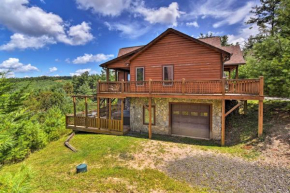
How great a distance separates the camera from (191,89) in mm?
10625

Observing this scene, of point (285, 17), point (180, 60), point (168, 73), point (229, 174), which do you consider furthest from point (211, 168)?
point (285, 17)

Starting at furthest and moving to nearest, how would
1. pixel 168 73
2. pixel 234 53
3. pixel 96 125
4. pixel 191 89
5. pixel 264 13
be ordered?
1. pixel 264 13
2. pixel 234 53
3. pixel 96 125
4. pixel 168 73
5. pixel 191 89

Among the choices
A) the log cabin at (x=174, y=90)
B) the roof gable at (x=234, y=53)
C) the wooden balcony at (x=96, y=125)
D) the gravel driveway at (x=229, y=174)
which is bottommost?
the gravel driveway at (x=229, y=174)

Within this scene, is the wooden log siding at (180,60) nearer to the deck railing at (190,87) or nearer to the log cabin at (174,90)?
the log cabin at (174,90)

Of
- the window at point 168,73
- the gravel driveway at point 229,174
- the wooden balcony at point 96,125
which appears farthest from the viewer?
the wooden balcony at point 96,125

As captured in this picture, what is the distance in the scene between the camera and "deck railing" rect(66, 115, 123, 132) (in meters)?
12.5

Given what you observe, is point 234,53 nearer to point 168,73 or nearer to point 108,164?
point 168,73

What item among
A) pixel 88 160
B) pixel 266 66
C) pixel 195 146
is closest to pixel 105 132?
pixel 88 160

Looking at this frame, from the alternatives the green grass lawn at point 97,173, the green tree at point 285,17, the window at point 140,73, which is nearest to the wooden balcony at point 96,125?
the green grass lawn at point 97,173

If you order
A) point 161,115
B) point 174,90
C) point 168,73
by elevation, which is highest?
point 168,73

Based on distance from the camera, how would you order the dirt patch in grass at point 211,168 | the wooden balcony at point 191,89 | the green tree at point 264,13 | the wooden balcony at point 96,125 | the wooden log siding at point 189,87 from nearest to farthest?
the dirt patch in grass at point 211,168
the wooden balcony at point 191,89
the wooden log siding at point 189,87
the wooden balcony at point 96,125
the green tree at point 264,13

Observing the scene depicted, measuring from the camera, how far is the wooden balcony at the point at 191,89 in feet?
30.1

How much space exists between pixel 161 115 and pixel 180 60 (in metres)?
4.55

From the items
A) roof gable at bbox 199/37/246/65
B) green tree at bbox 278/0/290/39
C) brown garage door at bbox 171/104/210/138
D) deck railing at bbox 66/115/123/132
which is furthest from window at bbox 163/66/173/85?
green tree at bbox 278/0/290/39
